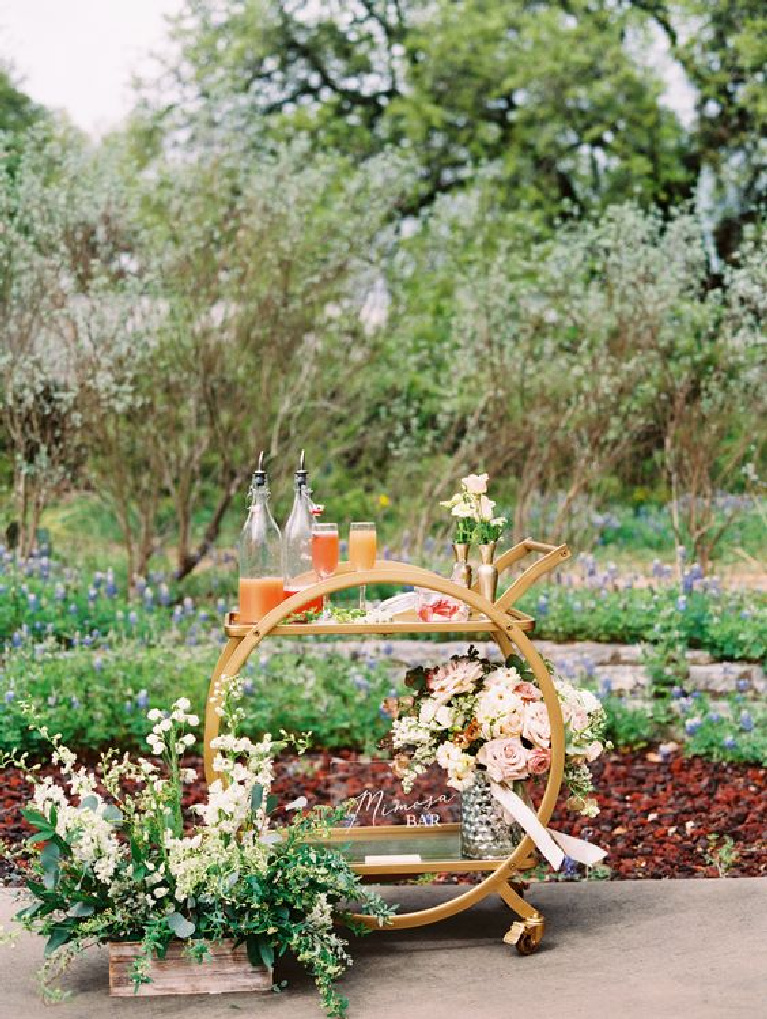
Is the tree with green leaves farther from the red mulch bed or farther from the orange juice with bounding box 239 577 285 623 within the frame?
the orange juice with bounding box 239 577 285 623

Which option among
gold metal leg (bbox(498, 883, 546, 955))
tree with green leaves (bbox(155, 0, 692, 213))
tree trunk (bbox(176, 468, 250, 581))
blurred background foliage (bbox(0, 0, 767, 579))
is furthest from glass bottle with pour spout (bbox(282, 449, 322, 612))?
tree with green leaves (bbox(155, 0, 692, 213))

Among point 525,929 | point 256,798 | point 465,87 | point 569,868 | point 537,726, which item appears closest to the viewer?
point 256,798

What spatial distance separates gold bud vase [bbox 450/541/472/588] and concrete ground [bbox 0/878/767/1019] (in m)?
0.91

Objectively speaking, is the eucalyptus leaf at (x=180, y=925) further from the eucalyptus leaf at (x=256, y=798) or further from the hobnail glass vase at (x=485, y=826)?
the hobnail glass vase at (x=485, y=826)

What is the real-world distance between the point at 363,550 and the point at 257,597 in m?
0.29

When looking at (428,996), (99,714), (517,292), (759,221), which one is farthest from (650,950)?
(759,221)

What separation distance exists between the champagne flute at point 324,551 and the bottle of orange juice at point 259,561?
11 cm

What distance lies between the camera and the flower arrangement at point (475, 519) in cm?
358

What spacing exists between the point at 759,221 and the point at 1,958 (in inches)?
446

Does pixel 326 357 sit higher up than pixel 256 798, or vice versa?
pixel 326 357

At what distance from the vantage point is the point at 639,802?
4914 mm

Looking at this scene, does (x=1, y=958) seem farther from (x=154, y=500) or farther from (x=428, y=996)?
(x=154, y=500)

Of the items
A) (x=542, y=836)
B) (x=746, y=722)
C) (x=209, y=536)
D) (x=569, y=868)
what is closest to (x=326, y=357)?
(x=209, y=536)

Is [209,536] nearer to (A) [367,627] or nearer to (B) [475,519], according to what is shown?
(B) [475,519]
